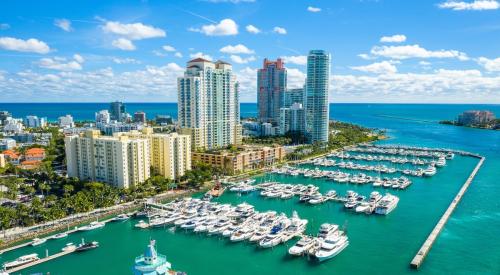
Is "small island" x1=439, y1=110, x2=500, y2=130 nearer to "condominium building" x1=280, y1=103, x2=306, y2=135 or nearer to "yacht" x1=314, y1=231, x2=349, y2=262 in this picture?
"condominium building" x1=280, y1=103, x2=306, y2=135

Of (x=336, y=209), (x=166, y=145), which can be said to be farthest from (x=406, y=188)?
(x=166, y=145)

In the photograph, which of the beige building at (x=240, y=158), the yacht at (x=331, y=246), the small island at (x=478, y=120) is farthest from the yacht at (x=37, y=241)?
the small island at (x=478, y=120)

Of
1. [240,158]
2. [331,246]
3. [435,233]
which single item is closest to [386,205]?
[435,233]

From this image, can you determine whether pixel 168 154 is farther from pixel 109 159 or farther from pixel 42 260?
pixel 42 260

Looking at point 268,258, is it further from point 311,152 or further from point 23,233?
point 311,152

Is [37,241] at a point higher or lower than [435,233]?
lower
